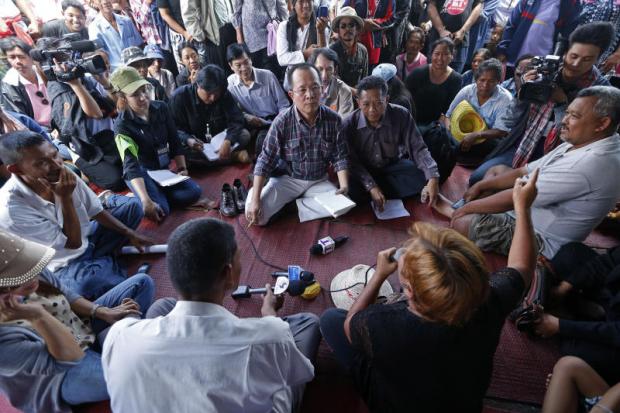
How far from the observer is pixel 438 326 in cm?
103

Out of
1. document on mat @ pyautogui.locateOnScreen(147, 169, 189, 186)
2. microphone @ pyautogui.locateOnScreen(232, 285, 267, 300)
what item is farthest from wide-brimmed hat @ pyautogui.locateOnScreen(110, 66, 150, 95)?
microphone @ pyautogui.locateOnScreen(232, 285, 267, 300)

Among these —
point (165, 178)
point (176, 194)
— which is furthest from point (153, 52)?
point (176, 194)

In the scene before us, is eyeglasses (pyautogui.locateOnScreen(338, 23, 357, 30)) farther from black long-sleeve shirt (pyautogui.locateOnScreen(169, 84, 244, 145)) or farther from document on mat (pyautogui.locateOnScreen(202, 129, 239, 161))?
document on mat (pyautogui.locateOnScreen(202, 129, 239, 161))

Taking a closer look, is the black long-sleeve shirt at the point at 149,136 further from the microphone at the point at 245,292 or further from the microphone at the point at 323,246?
the microphone at the point at 323,246

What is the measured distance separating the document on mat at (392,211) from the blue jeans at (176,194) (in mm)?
1564

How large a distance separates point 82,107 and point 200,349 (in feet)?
9.03

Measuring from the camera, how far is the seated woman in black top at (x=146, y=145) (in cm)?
263

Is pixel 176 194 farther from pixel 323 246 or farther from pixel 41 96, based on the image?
pixel 41 96

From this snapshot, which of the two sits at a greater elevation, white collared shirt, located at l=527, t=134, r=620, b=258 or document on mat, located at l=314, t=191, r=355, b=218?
white collared shirt, located at l=527, t=134, r=620, b=258

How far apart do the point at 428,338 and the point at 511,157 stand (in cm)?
258

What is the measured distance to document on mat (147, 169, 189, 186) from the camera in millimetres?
2812

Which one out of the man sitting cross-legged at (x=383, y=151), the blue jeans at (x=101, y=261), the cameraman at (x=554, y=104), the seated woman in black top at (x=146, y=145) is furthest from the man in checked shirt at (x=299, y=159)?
the cameraman at (x=554, y=104)

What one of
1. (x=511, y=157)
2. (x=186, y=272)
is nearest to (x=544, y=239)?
(x=511, y=157)

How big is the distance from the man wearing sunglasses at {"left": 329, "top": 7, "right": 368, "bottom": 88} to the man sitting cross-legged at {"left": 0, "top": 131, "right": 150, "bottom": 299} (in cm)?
282
